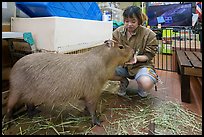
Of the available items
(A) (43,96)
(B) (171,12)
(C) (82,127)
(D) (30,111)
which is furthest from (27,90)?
(B) (171,12)

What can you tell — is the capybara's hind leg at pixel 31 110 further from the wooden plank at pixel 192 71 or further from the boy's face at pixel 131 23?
the wooden plank at pixel 192 71

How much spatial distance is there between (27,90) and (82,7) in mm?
1155

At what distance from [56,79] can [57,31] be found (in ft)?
1.49

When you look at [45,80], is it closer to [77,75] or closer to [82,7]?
[77,75]

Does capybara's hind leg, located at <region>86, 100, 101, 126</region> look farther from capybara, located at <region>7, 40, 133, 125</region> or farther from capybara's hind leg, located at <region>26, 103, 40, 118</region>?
capybara's hind leg, located at <region>26, 103, 40, 118</region>

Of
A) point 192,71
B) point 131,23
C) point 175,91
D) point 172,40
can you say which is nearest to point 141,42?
point 131,23

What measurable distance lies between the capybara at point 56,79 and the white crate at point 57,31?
0.78 ft

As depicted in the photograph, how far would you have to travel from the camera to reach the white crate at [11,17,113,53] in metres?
1.50

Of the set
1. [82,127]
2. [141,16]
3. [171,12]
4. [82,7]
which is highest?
[171,12]

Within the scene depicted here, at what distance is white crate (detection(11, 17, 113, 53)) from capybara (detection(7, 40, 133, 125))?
0.78 ft

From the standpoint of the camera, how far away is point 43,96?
1.25m

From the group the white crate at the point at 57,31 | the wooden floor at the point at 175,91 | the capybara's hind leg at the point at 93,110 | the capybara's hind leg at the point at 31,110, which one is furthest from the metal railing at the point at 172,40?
the capybara's hind leg at the point at 31,110

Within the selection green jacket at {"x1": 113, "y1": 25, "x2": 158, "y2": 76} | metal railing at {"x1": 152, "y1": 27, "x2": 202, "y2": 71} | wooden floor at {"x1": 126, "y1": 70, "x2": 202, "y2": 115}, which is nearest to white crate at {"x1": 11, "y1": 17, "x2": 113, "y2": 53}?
green jacket at {"x1": 113, "y1": 25, "x2": 158, "y2": 76}

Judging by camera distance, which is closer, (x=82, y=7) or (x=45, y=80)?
(x=45, y=80)
